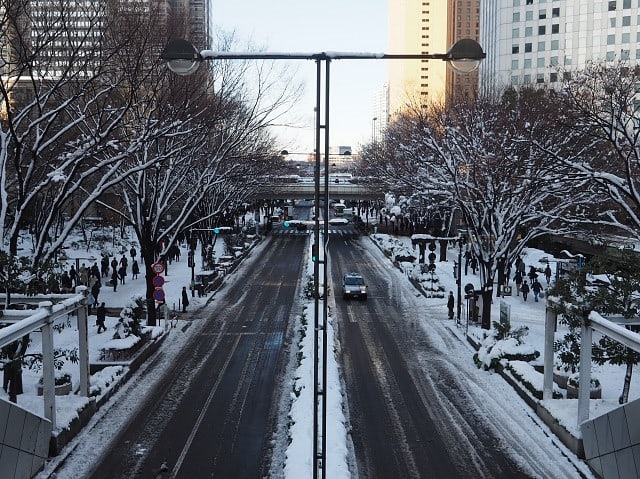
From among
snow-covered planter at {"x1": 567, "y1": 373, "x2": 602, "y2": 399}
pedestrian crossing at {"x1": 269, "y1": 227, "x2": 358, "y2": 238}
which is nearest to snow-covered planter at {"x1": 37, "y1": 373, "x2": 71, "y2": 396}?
snow-covered planter at {"x1": 567, "y1": 373, "x2": 602, "y2": 399}

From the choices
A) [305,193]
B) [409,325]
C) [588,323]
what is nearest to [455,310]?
[409,325]

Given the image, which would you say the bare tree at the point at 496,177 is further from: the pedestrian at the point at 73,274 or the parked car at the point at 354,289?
the pedestrian at the point at 73,274

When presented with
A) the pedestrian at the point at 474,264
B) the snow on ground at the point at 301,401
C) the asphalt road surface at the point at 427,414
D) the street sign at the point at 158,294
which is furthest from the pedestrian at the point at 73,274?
the pedestrian at the point at 474,264

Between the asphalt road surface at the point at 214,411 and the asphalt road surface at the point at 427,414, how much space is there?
2112mm

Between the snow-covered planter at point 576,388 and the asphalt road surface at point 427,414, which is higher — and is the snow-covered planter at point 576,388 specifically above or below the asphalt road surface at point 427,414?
above

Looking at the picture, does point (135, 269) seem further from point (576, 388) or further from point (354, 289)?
point (576, 388)

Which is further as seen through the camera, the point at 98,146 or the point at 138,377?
the point at 138,377

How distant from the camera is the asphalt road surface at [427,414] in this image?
12484 mm

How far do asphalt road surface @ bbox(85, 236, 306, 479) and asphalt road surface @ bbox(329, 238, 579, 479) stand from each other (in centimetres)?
211

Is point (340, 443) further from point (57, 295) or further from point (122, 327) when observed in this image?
point (122, 327)

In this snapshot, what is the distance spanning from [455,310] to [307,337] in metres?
9.54

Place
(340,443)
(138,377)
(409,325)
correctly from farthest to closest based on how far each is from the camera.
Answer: (409,325) → (138,377) → (340,443)

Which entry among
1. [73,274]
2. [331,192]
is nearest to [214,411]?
[73,274]

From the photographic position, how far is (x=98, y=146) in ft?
56.4
